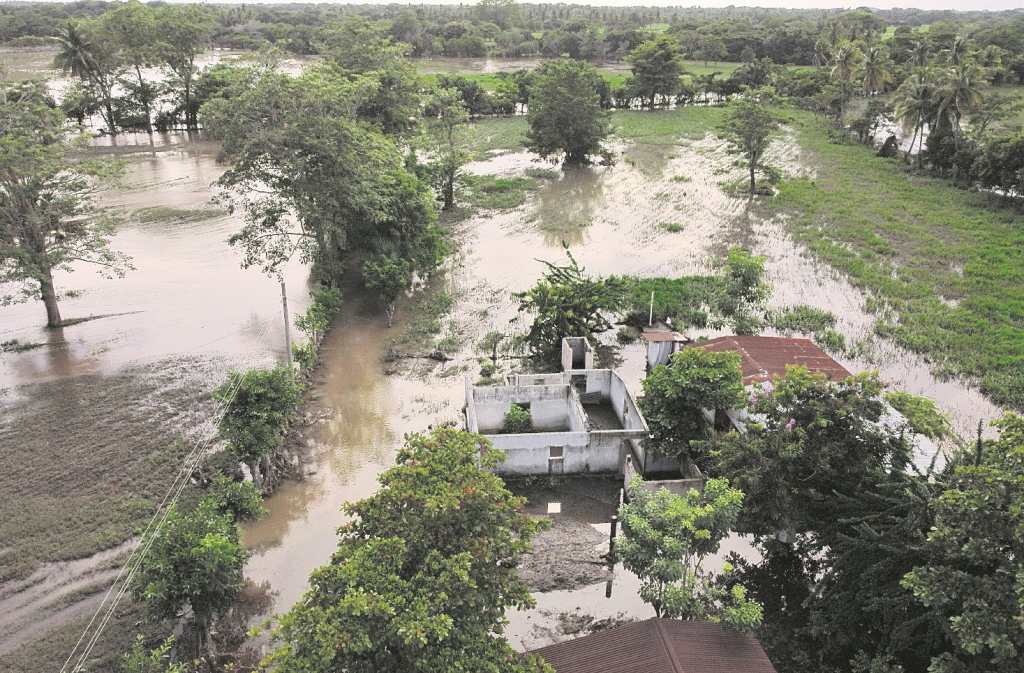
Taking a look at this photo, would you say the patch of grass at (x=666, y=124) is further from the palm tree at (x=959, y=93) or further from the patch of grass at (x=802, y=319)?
the patch of grass at (x=802, y=319)

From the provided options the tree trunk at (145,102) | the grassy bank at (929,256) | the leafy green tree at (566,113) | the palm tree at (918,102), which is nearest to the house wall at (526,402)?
the grassy bank at (929,256)

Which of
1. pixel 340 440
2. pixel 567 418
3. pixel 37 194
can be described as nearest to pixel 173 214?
pixel 37 194

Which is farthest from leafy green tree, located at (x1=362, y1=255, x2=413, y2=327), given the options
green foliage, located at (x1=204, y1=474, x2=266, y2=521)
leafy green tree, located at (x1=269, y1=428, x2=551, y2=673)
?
leafy green tree, located at (x1=269, y1=428, x2=551, y2=673)

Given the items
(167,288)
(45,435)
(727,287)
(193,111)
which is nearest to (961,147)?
(727,287)

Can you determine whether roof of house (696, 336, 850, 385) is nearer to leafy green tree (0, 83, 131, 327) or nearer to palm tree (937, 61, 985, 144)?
leafy green tree (0, 83, 131, 327)

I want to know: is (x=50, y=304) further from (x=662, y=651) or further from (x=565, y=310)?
(x=662, y=651)
